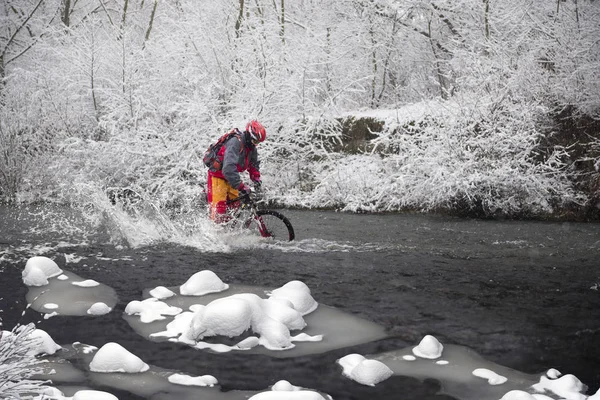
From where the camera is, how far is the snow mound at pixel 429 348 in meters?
4.00

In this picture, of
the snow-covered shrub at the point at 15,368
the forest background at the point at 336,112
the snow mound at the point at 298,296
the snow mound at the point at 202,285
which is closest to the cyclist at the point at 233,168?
the snow mound at the point at 202,285

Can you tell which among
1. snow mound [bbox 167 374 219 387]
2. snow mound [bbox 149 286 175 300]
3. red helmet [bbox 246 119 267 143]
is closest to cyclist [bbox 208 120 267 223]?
red helmet [bbox 246 119 267 143]

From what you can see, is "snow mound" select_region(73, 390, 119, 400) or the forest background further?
the forest background

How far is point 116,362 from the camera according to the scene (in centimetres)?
371

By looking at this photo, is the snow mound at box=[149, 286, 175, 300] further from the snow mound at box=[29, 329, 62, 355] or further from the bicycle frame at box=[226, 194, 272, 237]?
the bicycle frame at box=[226, 194, 272, 237]

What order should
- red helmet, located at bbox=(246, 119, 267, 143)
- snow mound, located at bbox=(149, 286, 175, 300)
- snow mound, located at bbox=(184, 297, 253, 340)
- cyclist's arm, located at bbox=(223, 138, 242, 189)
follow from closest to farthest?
snow mound, located at bbox=(184, 297, 253, 340), snow mound, located at bbox=(149, 286, 175, 300), cyclist's arm, located at bbox=(223, 138, 242, 189), red helmet, located at bbox=(246, 119, 267, 143)

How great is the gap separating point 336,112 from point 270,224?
329 inches

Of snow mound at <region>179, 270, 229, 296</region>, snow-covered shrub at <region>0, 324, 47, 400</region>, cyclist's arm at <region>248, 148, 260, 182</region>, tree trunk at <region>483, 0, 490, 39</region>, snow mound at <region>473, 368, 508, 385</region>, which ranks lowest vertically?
snow mound at <region>473, 368, 508, 385</region>

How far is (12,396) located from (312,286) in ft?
13.3

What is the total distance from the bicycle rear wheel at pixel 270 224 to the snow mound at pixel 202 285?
2331 millimetres

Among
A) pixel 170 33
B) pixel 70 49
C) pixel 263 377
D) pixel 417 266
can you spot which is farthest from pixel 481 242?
pixel 70 49

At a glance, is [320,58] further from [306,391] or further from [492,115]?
[306,391]

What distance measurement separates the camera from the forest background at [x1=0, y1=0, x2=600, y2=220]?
11938 millimetres

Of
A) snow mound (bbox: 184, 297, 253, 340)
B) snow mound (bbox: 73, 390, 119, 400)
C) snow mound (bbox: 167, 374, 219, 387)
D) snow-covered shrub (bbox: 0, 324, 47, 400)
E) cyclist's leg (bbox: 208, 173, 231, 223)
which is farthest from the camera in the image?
cyclist's leg (bbox: 208, 173, 231, 223)
